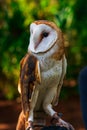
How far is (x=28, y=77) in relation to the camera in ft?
7.50

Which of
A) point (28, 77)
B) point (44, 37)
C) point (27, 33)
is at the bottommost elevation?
point (27, 33)

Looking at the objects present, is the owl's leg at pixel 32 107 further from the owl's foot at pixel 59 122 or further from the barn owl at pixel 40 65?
the owl's foot at pixel 59 122

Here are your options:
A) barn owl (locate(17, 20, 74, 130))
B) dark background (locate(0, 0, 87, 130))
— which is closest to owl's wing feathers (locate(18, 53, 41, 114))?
barn owl (locate(17, 20, 74, 130))

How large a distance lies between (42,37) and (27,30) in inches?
141

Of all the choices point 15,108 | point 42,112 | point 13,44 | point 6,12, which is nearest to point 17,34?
point 13,44

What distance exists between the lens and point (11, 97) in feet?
24.2

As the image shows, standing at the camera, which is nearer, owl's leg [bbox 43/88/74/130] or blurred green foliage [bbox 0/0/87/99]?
owl's leg [bbox 43/88/74/130]

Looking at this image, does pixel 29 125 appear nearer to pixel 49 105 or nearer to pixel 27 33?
pixel 49 105

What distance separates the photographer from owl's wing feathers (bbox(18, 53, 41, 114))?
2.26 metres

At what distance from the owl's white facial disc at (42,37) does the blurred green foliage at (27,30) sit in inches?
129

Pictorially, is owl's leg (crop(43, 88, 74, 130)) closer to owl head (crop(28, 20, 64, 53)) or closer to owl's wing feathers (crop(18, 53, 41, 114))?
owl's wing feathers (crop(18, 53, 41, 114))

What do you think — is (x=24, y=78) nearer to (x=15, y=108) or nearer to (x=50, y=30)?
(x=50, y=30)

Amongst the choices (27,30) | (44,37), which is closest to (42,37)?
(44,37)

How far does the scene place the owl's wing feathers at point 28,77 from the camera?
7.43 feet
